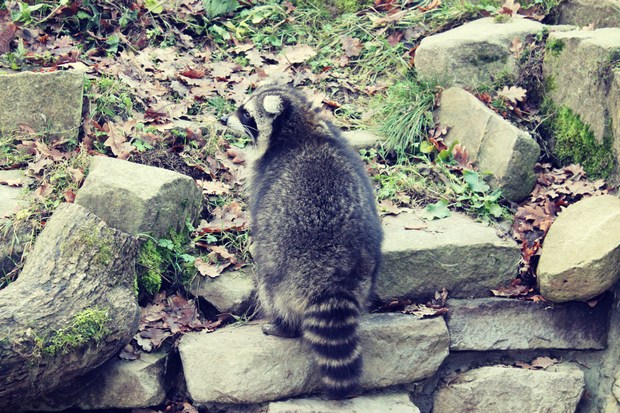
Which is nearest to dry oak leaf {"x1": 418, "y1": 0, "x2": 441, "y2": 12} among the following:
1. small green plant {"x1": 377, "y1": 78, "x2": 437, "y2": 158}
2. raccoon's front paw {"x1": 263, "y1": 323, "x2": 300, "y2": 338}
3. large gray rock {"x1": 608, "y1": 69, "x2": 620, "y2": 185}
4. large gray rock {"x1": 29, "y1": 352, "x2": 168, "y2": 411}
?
small green plant {"x1": 377, "y1": 78, "x2": 437, "y2": 158}

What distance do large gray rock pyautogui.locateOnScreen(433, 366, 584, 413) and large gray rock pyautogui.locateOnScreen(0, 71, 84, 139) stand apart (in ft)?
12.3

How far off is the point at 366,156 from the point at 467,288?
168 cm

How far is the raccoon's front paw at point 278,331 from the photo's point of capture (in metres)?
5.33

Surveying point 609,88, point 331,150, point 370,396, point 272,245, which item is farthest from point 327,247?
point 609,88

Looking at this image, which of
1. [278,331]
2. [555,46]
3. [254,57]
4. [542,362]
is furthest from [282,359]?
[254,57]

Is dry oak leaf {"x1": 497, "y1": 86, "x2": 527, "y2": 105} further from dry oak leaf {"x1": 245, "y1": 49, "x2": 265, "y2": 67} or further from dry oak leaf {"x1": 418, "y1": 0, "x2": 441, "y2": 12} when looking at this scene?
dry oak leaf {"x1": 245, "y1": 49, "x2": 265, "y2": 67}

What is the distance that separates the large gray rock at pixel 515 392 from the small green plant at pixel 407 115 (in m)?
2.18

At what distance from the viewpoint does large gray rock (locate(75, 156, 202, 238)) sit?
5.54 meters

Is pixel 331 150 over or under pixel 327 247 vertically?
over

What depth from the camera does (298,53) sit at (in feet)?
27.1

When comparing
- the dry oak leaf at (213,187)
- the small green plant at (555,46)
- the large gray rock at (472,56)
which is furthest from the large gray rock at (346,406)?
the small green plant at (555,46)

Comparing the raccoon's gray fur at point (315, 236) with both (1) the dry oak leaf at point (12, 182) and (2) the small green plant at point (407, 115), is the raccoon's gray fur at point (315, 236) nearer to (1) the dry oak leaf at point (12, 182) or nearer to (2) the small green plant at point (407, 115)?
(2) the small green plant at point (407, 115)

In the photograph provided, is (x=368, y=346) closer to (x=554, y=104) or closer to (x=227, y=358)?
(x=227, y=358)

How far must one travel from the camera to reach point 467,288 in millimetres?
5852
